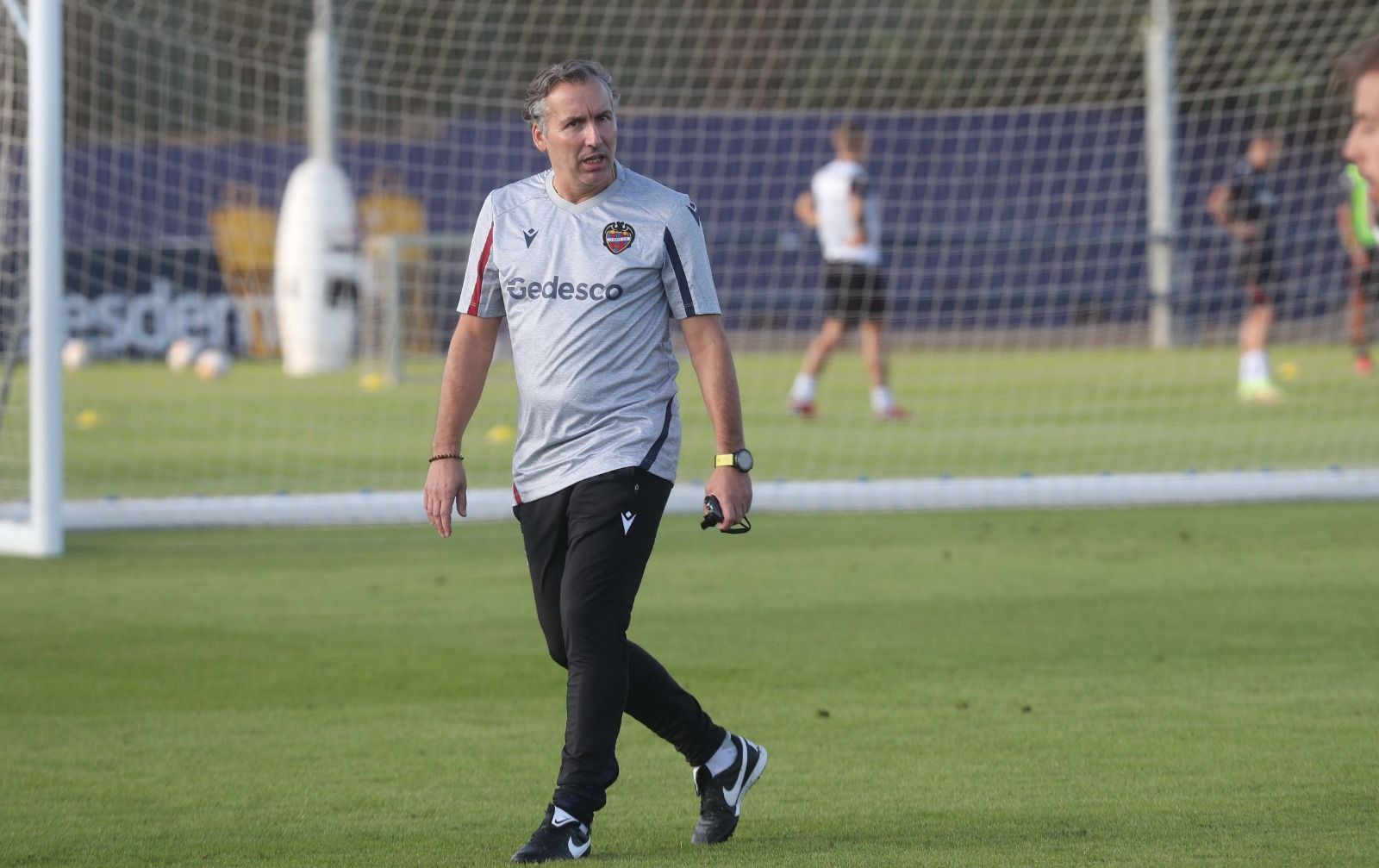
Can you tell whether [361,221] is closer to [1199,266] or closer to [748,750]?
[1199,266]

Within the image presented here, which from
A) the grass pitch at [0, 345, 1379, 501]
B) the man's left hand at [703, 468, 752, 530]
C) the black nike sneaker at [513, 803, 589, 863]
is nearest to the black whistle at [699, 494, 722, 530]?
the man's left hand at [703, 468, 752, 530]

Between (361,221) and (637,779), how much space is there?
812 inches

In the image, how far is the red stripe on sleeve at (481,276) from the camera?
4.06 m

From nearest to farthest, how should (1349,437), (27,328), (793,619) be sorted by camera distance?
(793,619) < (27,328) < (1349,437)

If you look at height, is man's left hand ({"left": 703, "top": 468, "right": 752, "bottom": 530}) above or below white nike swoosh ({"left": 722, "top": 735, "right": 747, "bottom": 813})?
above

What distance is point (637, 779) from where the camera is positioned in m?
4.66

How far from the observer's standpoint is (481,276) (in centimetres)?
407

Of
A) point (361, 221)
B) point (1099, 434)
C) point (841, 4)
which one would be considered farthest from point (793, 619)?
point (841, 4)

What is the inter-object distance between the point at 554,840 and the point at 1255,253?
13280 millimetres

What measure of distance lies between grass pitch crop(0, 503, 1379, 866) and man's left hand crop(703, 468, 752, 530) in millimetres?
677

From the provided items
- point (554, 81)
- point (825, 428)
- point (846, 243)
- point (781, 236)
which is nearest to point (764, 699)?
point (554, 81)

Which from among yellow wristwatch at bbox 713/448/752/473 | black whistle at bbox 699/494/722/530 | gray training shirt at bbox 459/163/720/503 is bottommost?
black whistle at bbox 699/494/722/530

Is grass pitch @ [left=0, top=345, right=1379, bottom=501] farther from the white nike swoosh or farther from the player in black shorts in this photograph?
the white nike swoosh

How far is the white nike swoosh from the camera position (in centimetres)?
404
